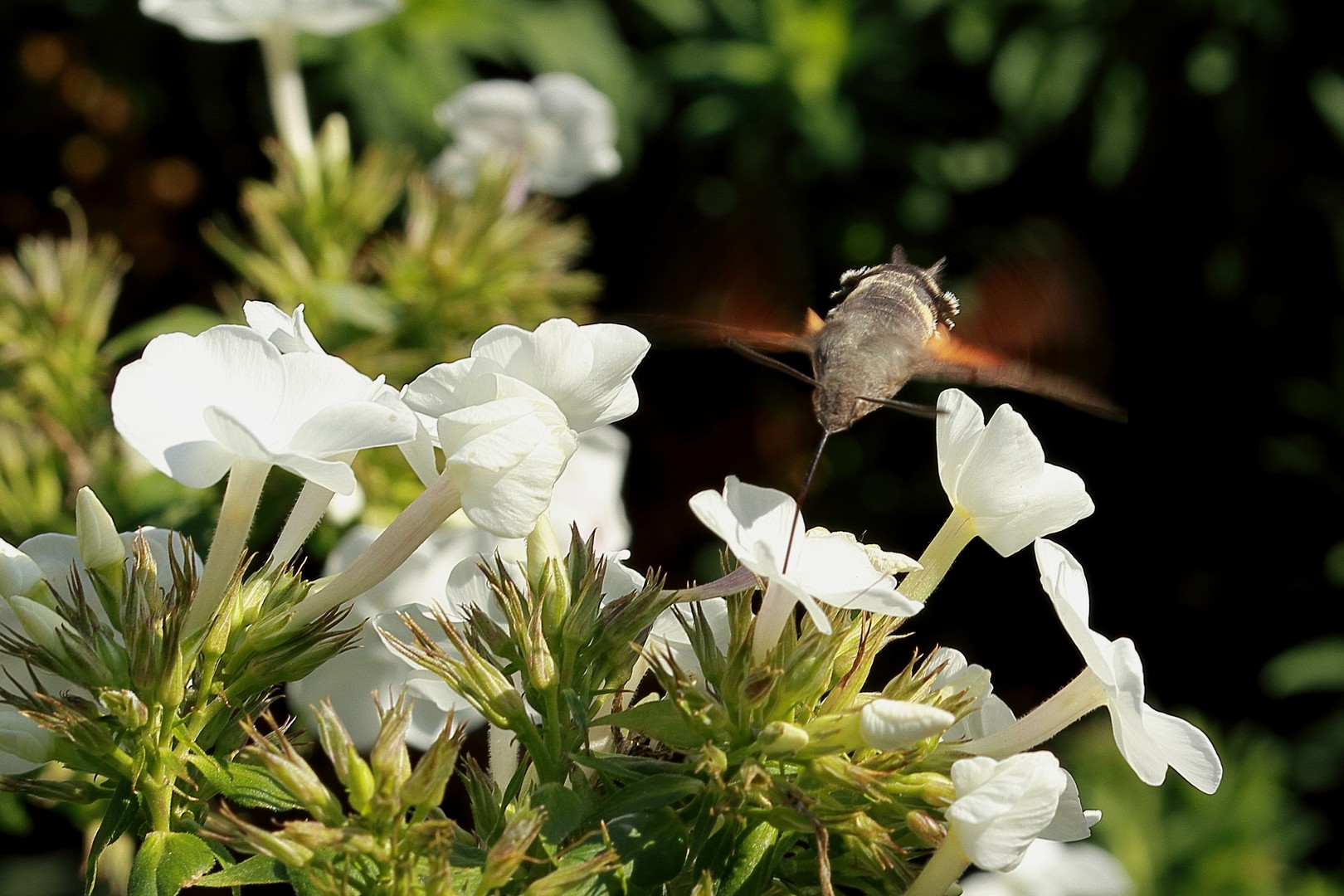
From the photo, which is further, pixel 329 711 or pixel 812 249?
pixel 812 249

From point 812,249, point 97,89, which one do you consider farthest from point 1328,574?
point 97,89

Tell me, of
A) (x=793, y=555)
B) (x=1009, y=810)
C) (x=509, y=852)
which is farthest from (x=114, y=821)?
(x=1009, y=810)

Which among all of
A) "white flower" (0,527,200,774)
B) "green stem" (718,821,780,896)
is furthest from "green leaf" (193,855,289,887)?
"green stem" (718,821,780,896)

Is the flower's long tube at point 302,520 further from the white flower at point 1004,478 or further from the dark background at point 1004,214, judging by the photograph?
the dark background at point 1004,214

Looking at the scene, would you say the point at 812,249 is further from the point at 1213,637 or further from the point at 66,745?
the point at 66,745

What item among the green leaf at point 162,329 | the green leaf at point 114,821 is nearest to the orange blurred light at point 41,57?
the green leaf at point 162,329
